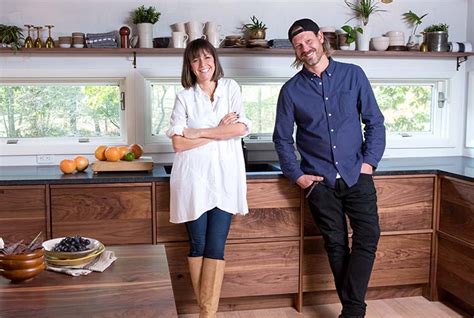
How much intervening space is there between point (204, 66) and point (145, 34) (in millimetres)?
902

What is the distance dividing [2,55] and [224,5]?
4.70 feet

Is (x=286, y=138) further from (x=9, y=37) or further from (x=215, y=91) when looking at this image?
(x=9, y=37)

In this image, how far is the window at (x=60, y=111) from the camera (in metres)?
3.61

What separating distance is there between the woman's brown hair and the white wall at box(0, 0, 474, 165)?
85 centimetres

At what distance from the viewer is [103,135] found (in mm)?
3707

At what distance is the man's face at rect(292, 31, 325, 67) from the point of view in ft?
9.23

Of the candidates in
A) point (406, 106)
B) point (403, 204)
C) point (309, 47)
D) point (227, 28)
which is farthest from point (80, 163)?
point (406, 106)

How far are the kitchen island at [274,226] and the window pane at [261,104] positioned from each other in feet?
2.55

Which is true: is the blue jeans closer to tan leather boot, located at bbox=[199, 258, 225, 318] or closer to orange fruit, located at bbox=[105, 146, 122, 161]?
tan leather boot, located at bbox=[199, 258, 225, 318]

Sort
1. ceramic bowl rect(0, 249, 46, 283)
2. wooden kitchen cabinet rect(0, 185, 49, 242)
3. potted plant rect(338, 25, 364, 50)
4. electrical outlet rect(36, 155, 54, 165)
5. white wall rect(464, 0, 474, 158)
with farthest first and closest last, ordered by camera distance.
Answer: white wall rect(464, 0, 474, 158) < potted plant rect(338, 25, 364, 50) < electrical outlet rect(36, 155, 54, 165) < wooden kitchen cabinet rect(0, 185, 49, 242) < ceramic bowl rect(0, 249, 46, 283)

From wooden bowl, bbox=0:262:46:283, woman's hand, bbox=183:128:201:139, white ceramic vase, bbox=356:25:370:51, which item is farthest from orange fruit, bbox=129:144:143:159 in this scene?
wooden bowl, bbox=0:262:46:283

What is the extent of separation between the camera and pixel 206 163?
272cm

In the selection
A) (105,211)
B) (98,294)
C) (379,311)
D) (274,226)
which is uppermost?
(98,294)

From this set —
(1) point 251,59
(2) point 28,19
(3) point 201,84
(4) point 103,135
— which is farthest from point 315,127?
(2) point 28,19
